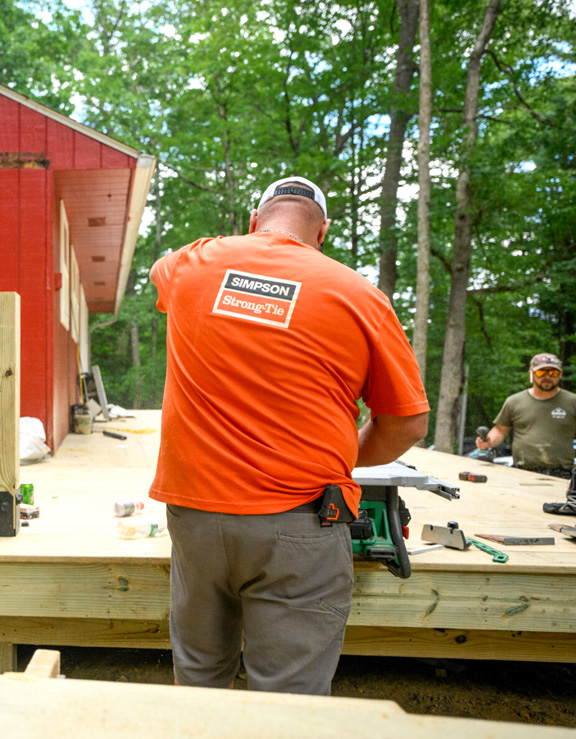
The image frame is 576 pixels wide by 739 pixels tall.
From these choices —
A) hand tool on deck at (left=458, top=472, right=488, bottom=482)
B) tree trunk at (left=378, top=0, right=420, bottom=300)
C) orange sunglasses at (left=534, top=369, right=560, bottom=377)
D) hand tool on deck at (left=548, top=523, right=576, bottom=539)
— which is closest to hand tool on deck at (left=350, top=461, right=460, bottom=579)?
hand tool on deck at (left=548, top=523, right=576, bottom=539)

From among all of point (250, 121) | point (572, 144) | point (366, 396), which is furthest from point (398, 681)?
point (250, 121)

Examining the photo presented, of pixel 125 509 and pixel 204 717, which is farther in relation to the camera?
pixel 125 509

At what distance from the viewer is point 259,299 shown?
1559 millimetres

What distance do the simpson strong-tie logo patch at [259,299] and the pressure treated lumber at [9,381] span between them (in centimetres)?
116

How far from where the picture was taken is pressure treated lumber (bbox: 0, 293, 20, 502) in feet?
7.68

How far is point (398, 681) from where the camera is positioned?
306cm

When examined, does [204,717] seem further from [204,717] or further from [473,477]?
[473,477]

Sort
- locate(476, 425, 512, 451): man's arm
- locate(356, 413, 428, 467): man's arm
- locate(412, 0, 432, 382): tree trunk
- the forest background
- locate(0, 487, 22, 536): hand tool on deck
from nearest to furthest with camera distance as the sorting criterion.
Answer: locate(356, 413, 428, 467): man's arm, locate(0, 487, 22, 536): hand tool on deck, locate(476, 425, 512, 451): man's arm, locate(412, 0, 432, 382): tree trunk, the forest background

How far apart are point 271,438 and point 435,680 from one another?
2265mm

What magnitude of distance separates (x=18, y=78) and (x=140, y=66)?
5.77 meters

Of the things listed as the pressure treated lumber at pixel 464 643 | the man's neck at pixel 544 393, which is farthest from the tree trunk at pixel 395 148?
→ the pressure treated lumber at pixel 464 643

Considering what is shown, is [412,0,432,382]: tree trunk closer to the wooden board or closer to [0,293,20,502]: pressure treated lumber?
the wooden board

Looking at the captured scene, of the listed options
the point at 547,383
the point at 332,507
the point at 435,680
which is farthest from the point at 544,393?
the point at 332,507

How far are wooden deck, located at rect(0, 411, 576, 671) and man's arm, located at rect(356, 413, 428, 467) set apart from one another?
620mm
